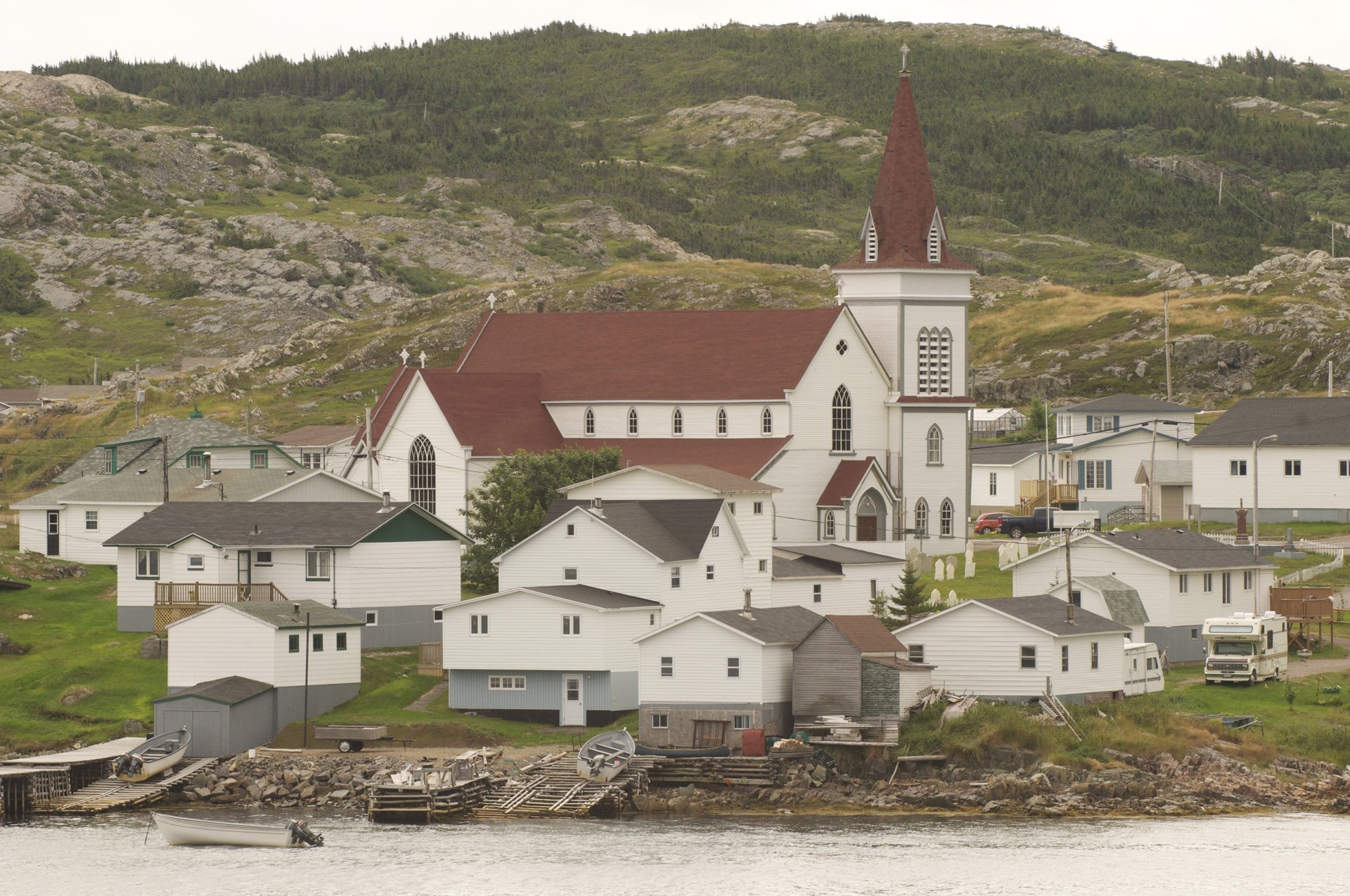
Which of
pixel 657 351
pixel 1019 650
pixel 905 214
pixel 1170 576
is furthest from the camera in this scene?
pixel 657 351

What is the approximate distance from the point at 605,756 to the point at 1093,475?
5258cm

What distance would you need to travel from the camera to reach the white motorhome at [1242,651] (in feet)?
201

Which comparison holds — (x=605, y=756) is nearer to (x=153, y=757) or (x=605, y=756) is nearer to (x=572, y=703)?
(x=572, y=703)

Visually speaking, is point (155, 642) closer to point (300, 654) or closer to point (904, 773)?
point (300, 654)

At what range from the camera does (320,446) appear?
112m

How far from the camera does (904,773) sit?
55406 millimetres

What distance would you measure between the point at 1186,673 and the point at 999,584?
1106 centimetres

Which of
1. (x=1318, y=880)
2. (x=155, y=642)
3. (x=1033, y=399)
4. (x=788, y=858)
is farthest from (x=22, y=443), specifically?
(x=1318, y=880)

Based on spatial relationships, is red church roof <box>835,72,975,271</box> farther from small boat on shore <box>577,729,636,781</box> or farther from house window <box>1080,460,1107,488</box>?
small boat on shore <box>577,729,636,781</box>

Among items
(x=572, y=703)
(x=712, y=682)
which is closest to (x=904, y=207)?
(x=572, y=703)

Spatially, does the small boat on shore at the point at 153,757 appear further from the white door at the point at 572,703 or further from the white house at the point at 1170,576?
the white house at the point at 1170,576

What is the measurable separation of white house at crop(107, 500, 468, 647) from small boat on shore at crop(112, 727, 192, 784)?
30.8ft

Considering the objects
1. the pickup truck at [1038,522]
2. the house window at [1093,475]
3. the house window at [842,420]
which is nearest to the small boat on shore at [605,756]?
the house window at [842,420]

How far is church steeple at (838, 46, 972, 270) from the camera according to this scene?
88.9 meters
